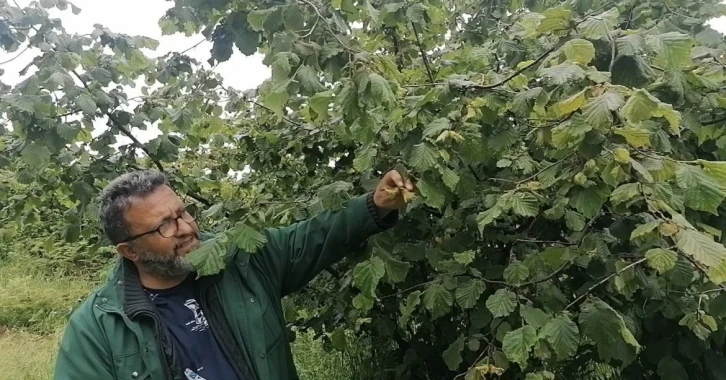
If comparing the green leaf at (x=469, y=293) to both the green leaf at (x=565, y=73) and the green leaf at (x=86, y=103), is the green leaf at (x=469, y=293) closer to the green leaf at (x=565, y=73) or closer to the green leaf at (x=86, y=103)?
the green leaf at (x=565, y=73)

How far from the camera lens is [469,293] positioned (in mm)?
1986

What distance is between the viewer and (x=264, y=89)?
6.22 ft

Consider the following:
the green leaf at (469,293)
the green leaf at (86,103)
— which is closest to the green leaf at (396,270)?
the green leaf at (469,293)

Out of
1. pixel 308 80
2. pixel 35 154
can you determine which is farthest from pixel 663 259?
pixel 35 154

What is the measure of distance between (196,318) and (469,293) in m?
0.98

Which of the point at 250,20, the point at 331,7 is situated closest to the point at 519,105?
the point at 331,7

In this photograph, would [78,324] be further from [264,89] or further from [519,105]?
[519,105]

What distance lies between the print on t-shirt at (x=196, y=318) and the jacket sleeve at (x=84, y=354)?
29 centimetres

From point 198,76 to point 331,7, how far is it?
1.43m

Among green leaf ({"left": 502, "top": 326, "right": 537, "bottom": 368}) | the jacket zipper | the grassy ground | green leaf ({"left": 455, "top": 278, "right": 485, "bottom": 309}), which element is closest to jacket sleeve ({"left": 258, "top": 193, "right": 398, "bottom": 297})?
the jacket zipper

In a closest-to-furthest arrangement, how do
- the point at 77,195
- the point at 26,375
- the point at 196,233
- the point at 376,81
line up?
the point at 376,81 → the point at 196,233 → the point at 77,195 → the point at 26,375

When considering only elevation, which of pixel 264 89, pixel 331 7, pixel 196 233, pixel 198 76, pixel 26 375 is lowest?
pixel 26 375

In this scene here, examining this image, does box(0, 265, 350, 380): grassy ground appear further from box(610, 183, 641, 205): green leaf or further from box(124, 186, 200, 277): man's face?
box(610, 183, 641, 205): green leaf

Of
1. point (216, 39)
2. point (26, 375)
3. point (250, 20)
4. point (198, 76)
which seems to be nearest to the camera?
point (250, 20)
